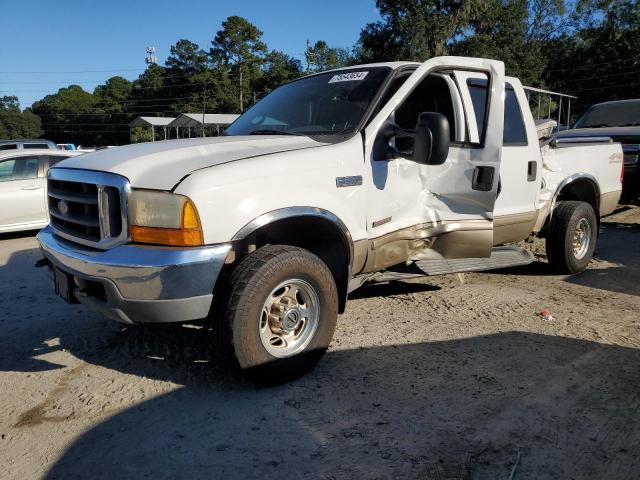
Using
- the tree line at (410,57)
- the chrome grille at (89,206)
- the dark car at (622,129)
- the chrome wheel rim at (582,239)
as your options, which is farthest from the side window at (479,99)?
the tree line at (410,57)

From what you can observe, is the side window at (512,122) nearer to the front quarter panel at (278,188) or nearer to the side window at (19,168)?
the front quarter panel at (278,188)

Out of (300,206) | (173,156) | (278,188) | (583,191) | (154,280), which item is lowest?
(154,280)

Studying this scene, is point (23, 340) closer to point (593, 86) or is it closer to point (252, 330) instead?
point (252, 330)

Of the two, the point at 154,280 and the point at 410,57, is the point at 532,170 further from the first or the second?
the point at 410,57

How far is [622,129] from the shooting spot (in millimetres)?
9422

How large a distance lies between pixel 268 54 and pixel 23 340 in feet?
237

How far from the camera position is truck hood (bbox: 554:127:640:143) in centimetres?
892

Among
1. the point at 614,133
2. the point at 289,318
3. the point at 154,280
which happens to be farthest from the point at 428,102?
the point at 614,133

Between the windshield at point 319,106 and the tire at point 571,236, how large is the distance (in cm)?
275

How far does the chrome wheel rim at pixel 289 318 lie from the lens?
318 cm

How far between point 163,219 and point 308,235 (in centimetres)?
112

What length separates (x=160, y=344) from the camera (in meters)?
3.97

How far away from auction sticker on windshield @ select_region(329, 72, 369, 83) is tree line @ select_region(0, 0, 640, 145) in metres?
33.7

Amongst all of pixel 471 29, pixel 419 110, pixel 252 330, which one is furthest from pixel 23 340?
pixel 471 29
